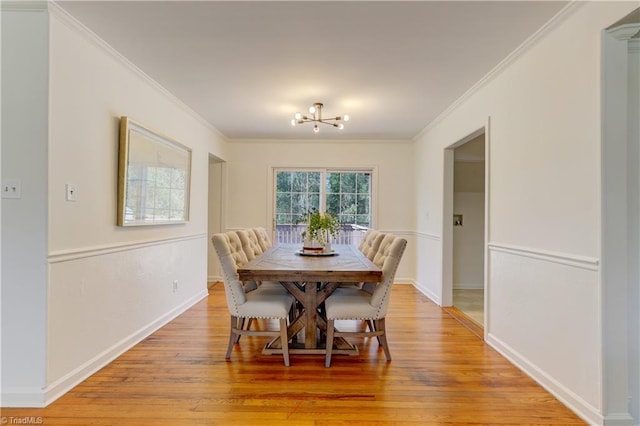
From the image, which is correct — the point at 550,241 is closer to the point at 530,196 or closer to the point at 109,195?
the point at 530,196

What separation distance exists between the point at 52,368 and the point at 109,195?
122 centimetres

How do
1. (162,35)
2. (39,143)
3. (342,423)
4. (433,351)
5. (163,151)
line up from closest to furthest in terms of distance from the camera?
(342,423)
(39,143)
(162,35)
(433,351)
(163,151)

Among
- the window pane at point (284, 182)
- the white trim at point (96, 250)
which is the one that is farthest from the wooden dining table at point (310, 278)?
the window pane at point (284, 182)

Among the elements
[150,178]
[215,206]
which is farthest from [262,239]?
[215,206]

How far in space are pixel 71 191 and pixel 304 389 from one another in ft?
6.51

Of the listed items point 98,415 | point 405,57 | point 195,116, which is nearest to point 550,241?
point 405,57

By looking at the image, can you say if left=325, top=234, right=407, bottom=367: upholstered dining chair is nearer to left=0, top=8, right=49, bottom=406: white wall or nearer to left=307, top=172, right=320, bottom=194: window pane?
left=0, top=8, right=49, bottom=406: white wall

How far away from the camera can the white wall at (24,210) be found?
2.07m

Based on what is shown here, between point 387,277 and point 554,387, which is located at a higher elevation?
point 387,277

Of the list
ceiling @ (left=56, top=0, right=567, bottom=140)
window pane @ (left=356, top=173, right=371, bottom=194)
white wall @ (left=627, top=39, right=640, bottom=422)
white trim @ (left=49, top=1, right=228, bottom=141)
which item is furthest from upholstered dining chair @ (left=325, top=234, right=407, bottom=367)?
window pane @ (left=356, top=173, right=371, bottom=194)

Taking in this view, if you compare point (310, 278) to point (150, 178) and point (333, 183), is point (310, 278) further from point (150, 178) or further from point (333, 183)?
point (333, 183)

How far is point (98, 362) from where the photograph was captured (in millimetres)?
2516

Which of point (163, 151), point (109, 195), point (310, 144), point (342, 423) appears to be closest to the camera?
point (342, 423)

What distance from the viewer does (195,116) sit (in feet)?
14.3
